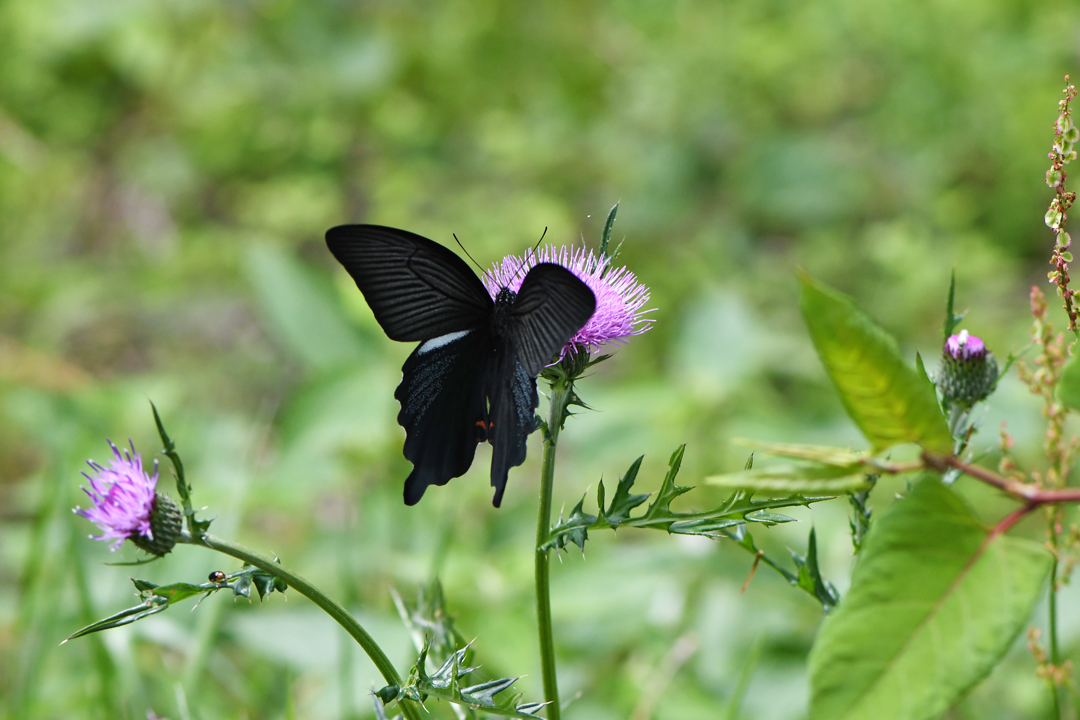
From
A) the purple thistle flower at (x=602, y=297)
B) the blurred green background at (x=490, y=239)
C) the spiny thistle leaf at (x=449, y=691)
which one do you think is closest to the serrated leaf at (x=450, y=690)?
the spiny thistle leaf at (x=449, y=691)

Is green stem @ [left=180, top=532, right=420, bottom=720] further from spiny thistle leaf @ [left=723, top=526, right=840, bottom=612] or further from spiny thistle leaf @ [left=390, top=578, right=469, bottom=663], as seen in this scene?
spiny thistle leaf @ [left=723, top=526, right=840, bottom=612]

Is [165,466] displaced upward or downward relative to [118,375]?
downward

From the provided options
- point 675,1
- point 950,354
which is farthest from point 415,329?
point 675,1

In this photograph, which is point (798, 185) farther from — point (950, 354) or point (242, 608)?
point (950, 354)

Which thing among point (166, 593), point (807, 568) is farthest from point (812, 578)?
point (166, 593)

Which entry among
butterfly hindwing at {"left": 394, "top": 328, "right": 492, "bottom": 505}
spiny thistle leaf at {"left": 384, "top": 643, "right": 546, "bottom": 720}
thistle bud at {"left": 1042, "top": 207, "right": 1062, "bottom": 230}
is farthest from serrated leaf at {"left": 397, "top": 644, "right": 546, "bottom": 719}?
thistle bud at {"left": 1042, "top": 207, "right": 1062, "bottom": 230}
